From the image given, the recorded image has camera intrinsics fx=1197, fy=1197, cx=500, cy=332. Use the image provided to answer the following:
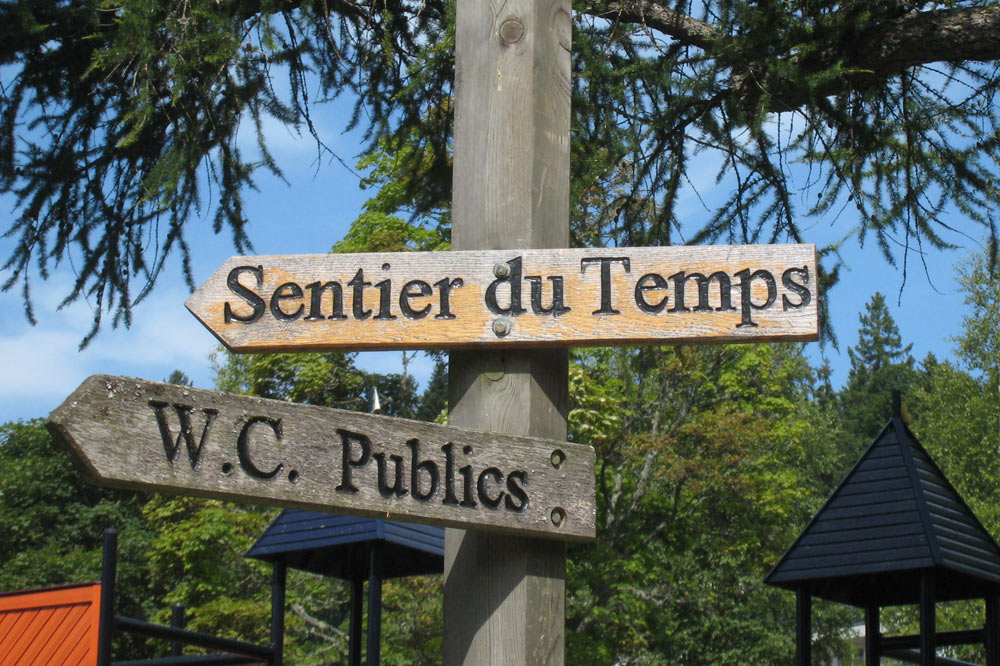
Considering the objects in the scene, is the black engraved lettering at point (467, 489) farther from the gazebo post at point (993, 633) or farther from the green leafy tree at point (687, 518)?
the green leafy tree at point (687, 518)

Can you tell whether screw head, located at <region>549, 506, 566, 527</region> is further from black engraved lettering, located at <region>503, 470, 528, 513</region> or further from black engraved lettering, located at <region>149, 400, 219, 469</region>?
black engraved lettering, located at <region>149, 400, 219, 469</region>

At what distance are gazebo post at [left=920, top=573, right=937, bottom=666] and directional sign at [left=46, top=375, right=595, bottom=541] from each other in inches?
121

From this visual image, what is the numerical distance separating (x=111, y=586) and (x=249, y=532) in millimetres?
20988

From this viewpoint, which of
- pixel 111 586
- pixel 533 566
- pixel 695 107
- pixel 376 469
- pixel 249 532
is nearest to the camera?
pixel 376 469

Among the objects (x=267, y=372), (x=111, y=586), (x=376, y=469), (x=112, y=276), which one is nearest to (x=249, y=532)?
(x=267, y=372)

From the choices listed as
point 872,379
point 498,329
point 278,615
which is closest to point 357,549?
point 278,615

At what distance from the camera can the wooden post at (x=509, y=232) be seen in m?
3.30

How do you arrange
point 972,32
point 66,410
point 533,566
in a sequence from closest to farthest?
point 66,410
point 533,566
point 972,32

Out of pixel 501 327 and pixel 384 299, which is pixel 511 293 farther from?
pixel 384 299

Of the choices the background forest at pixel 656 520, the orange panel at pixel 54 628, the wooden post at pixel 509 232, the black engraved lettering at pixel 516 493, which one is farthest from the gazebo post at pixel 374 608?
the background forest at pixel 656 520

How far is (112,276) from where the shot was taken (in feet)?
20.3

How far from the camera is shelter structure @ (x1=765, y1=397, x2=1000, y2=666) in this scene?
19.6 ft

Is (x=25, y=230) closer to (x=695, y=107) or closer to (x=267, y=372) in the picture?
(x=695, y=107)

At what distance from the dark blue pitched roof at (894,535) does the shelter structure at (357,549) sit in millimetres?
1888
